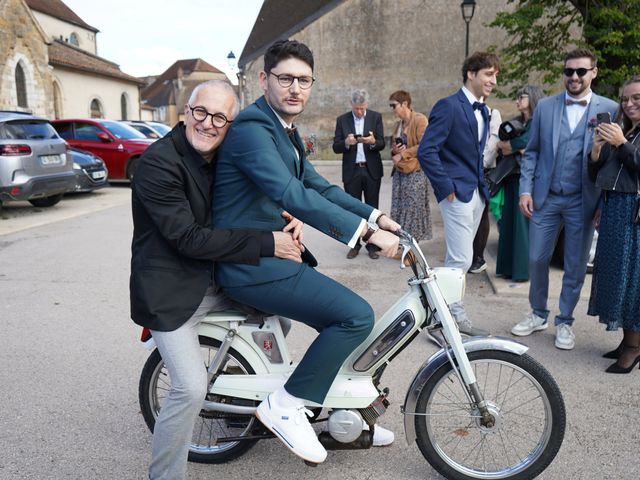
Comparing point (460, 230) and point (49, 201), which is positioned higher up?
point (460, 230)

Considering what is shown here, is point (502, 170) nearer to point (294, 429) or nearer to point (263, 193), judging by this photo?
point (263, 193)

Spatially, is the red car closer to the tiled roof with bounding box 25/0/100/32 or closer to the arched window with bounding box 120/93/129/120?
the arched window with bounding box 120/93/129/120

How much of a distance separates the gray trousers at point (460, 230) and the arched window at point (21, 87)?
2910cm

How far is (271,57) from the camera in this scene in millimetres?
2787

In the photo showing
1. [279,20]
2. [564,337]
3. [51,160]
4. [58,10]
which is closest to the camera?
[564,337]

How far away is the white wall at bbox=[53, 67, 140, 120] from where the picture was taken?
3519 cm

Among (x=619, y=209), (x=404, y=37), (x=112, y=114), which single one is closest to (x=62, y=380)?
(x=619, y=209)

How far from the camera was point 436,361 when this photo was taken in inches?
114

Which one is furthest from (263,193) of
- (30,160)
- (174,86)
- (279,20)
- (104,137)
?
(174,86)

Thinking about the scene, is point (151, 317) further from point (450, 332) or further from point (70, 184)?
point (70, 184)

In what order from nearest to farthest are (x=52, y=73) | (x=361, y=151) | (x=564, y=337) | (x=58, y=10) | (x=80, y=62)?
(x=564, y=337)
(x=361, y=151)
(x=52, y=73)
(x=80, y=62)
(x=58, y=10)

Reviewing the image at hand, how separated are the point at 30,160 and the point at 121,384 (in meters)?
8.27

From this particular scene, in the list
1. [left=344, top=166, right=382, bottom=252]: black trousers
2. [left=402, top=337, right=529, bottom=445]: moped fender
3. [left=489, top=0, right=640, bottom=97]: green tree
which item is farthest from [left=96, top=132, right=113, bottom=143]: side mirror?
[left=402, top=337, right=529, bottom=445]: moped fender

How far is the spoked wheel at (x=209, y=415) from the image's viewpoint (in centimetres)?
304
